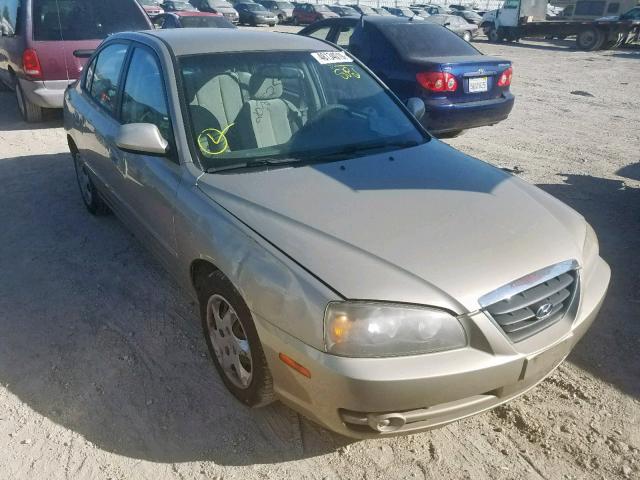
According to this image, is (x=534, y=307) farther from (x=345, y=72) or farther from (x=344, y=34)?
(x=344, y=34)

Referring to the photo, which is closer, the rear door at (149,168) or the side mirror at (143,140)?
the side mirror at (143,140)

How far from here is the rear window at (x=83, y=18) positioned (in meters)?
7.13

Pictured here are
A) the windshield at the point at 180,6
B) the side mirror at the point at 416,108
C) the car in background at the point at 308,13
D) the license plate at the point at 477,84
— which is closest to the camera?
the side mirror at the point at 416,108

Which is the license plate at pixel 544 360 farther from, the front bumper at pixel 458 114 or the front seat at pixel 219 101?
the front bumper at pixel 458 114

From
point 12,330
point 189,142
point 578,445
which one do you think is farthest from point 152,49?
point 578,445

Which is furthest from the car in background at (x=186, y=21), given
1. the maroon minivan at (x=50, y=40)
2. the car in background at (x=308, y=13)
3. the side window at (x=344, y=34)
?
the car in background at (x=308, y=13)

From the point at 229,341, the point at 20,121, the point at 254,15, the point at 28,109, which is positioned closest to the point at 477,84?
the point at 229,341

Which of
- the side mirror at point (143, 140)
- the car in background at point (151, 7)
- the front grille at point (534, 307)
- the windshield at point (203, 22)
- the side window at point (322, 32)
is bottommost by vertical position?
the car in background at point (151, 7)

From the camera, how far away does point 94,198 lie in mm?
4500

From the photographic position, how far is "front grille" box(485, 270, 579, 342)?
200 centimetres

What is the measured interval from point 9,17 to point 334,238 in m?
7.73

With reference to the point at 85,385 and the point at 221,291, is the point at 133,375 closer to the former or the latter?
the point at 85,385

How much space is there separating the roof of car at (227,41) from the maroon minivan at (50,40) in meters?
4.14

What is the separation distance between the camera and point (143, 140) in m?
2.71
